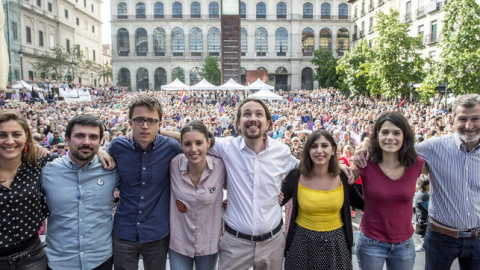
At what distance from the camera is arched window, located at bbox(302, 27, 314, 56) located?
5394 centimetres

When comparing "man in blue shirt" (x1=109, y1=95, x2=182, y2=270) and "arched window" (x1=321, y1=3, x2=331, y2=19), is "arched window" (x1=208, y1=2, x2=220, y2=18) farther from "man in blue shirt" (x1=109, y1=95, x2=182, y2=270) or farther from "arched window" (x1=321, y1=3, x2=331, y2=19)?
"man in blue shirt" (x1=109, y1=95, x2=182, y2=270)

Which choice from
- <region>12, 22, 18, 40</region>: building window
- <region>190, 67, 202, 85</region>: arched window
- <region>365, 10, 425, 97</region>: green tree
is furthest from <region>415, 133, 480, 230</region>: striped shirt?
<region>190, 67, 202, 85</region>: arched window

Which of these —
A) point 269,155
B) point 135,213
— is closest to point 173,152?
point 135,213

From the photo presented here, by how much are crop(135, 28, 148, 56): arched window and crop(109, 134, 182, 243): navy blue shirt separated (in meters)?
54.9

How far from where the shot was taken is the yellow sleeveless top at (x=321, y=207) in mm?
2732

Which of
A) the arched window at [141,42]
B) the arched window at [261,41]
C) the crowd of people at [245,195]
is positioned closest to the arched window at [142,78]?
the arched window at [141,42]

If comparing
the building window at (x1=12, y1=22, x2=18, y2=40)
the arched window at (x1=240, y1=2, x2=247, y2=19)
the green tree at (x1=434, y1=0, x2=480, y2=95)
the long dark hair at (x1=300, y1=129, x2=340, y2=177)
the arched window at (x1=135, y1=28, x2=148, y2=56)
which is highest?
the arched window at (x1=240, y1=2, x2=247, y2=19)

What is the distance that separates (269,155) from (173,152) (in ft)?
2.86

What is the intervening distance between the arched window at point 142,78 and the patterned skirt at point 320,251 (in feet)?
180

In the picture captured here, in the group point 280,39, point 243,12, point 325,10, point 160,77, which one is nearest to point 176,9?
point 243,12

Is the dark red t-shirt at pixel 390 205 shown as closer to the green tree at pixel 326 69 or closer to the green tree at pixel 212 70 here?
the green tree at pixel 326 69

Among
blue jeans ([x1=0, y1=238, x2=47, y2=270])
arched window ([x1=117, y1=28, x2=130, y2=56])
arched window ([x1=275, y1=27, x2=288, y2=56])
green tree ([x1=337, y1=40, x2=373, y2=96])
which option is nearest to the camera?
blue jeans ([x1=0, y1=238, x2=47, y2=270])

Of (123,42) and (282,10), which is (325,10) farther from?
(123,42)

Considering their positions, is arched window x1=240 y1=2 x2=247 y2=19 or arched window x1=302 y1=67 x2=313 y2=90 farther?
arched window x1=302 y1=67 x2=313 y2=90
